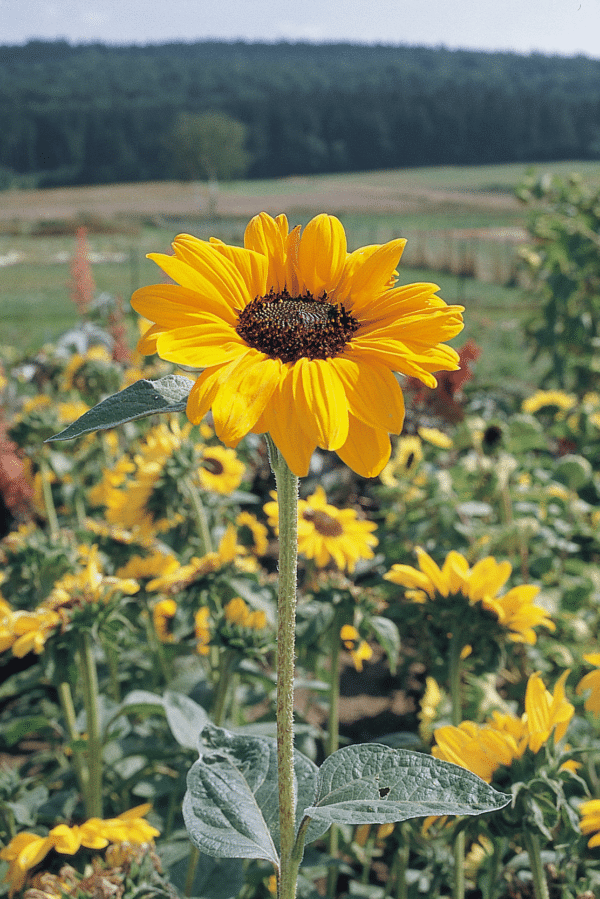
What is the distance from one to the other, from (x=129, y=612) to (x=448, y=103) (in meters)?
45.2

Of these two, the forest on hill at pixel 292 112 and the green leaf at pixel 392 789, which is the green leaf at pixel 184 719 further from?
the forest on hill at pixel 292 112

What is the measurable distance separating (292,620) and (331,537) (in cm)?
110

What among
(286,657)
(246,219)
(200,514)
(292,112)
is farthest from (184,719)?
(292,112)

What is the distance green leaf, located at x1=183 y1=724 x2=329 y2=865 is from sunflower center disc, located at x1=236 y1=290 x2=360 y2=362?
1.65ft

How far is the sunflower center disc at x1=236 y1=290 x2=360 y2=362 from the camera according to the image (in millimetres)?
741

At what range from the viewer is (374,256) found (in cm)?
82

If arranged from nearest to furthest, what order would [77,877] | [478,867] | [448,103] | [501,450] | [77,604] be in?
1. [77,877]
2. [77,604]
3. [478,867]
4. [501,450]
5. [448,103]

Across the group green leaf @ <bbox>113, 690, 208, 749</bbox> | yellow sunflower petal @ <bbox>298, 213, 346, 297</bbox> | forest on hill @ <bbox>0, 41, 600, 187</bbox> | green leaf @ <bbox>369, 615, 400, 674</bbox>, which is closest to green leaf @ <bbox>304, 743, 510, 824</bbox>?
yellow sunflower petal @ <bbox>298, 213, 346, 297</bbox>

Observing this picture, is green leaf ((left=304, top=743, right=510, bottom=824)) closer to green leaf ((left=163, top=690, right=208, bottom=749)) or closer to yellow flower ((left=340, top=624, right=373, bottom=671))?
green leaf ((left=163, top=690, right=208, bottom=749))

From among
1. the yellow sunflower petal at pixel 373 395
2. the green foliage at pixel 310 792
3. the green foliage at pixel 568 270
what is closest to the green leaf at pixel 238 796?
the green foliage at pixel 310 792

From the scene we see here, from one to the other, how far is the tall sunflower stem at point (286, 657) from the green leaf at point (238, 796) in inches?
1.1

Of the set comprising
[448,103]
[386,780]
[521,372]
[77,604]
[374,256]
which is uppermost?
[448,103]

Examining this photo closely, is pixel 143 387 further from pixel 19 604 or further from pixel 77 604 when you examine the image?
pixel 19 604

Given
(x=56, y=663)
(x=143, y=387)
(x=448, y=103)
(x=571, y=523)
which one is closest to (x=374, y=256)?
(x=143, y=387)
